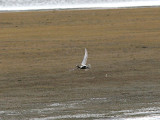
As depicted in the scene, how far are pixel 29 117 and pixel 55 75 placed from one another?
26.8 ft

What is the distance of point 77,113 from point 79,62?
10.9 metres

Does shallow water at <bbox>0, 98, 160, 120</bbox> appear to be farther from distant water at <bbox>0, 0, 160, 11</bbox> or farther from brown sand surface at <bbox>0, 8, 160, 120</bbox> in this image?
distant water at <bbox>0, 0, 160, 11</bbox>

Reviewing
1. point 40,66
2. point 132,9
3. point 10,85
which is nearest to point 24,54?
point 40,66

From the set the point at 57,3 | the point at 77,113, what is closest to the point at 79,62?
the point at 77,113

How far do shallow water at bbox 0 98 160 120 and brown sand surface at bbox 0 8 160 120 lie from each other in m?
0.08

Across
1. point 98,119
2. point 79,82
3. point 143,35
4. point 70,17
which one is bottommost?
point 98,119

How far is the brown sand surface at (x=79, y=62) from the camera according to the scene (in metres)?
20.2

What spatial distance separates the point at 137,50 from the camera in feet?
105

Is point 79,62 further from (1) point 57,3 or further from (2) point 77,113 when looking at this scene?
(1) point 57,3

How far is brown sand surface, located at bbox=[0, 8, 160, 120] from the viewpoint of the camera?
66.4 ft

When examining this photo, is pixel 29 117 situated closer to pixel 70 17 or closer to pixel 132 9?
pixel 70 17

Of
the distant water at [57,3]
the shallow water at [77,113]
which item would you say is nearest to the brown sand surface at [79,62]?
the shallow water at [77,113]

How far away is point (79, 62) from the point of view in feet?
93.8

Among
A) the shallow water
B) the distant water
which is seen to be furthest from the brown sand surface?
the distant water
